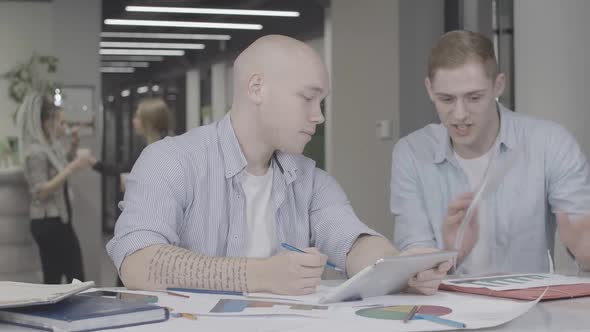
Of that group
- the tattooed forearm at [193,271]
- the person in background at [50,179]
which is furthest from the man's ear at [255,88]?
the person in background at [50,179]

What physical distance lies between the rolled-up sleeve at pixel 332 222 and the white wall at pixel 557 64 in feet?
5.55

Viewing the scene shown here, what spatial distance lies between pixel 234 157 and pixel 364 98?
11.6 ft

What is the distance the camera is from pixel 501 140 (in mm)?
2703

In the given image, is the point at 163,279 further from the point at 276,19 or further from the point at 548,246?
the point at 276,19

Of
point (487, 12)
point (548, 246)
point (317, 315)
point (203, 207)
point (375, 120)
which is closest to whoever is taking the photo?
point (317, 315)

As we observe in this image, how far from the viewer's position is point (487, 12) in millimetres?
4969

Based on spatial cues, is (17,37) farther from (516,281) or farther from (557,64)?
(516,281)

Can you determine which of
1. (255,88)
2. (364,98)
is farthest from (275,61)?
(364,98)

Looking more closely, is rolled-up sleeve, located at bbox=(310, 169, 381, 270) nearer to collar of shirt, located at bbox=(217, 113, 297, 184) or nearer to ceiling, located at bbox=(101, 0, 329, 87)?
collar of shirt, located at bbox=(217, 113, 297, 184)

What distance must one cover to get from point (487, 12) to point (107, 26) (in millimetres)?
2825

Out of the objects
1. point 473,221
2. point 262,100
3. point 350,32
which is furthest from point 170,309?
point 350,32

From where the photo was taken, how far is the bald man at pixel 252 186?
207cm

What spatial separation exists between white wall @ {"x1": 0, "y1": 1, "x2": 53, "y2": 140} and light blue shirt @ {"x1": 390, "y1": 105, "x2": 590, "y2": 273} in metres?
3.86

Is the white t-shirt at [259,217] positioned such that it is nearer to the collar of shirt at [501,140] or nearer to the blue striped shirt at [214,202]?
the blue striped shirt at [214,202]
